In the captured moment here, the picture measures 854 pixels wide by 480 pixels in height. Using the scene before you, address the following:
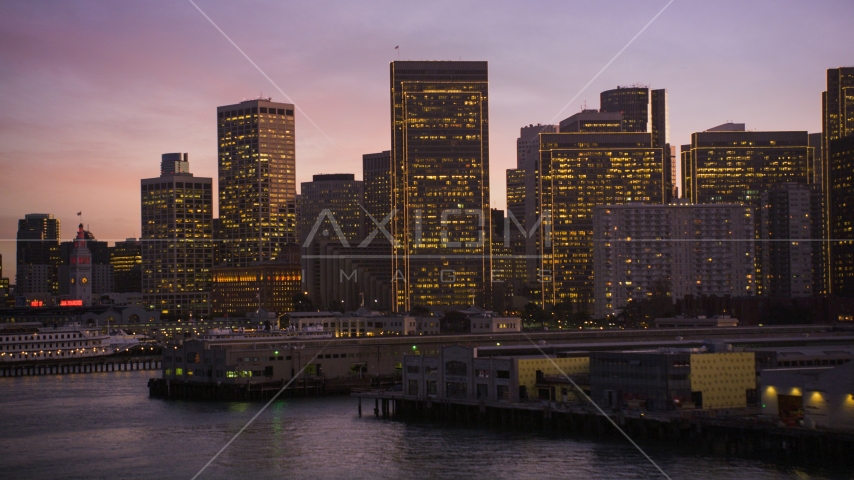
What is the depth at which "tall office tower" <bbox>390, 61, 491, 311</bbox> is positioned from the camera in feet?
567

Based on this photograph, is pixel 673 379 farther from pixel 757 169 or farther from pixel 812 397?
pixel 757 169

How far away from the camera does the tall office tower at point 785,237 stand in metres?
183

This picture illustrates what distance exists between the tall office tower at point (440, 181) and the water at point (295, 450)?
104130mm

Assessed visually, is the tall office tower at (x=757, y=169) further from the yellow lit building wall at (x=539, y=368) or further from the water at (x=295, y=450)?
the water at (x=295, y=450)

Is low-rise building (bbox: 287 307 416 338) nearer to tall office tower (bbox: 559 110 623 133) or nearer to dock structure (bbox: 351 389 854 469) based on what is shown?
dock structure (bbox: 351 389 854 469)

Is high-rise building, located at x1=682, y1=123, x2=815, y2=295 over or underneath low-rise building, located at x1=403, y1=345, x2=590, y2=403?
over

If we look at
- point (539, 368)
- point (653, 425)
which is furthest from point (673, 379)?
point (539, 368)

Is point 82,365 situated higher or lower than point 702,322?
lower

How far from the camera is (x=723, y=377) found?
200 feet

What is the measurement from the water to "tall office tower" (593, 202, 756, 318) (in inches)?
3546

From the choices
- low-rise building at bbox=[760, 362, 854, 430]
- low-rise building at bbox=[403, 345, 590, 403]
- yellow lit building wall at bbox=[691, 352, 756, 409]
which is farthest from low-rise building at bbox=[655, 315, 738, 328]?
low-rise building at bbox=[760, 362, 854, 430]

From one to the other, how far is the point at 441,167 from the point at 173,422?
11310 cm

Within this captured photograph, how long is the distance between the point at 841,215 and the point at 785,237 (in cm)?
932

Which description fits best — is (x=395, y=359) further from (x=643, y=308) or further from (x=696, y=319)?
(x=643, y=308)
